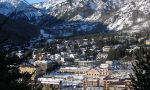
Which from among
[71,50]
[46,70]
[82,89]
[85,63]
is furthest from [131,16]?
[82,89]

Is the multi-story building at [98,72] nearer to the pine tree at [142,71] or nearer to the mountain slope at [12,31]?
the mountain slope at [12,31]

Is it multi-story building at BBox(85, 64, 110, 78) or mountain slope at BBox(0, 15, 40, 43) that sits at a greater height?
mountain slope at BBox(0, 15, 40, 43)

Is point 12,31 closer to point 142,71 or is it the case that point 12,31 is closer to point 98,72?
point 98,72

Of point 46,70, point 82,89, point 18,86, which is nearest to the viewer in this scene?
point 18,86

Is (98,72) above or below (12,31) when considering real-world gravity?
below

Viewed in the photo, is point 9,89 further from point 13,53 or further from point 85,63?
point 85,63

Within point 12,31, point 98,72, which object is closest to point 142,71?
point 12,31

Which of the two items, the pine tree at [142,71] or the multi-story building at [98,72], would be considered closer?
the pine tree at [142,71]

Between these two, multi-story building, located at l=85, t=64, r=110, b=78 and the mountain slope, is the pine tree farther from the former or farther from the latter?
multi-story building, located at l=85, t=64, r=110, b=78

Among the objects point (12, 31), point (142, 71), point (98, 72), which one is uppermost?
point (142, 71)

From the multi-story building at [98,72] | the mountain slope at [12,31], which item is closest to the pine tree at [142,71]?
the mountain slope at [12,31]

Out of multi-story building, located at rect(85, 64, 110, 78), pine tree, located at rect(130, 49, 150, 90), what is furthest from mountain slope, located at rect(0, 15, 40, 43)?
multi-story building, located at rect(85, 64, 110, 78)
